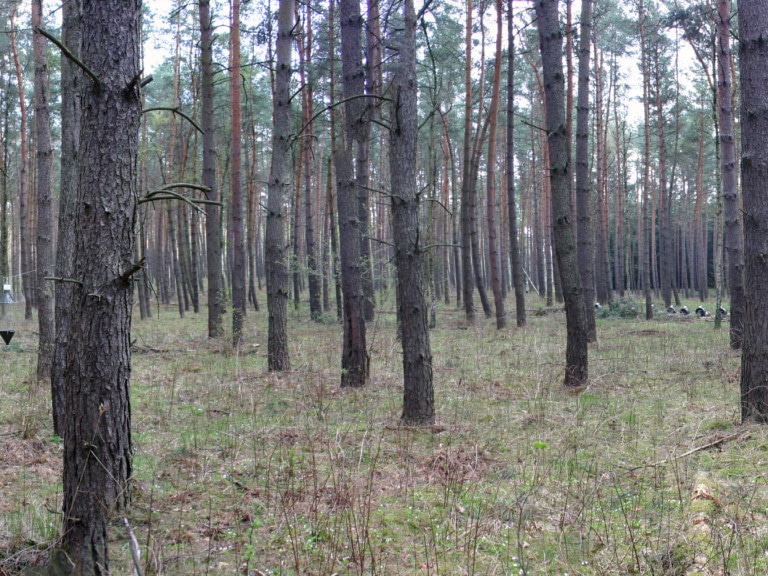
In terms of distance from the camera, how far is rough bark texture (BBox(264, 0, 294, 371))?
361 inches

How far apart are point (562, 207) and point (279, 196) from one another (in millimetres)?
4388

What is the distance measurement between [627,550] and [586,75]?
12201 millimetres

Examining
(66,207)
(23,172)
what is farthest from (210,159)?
(23,172)

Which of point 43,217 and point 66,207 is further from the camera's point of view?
point 43,217

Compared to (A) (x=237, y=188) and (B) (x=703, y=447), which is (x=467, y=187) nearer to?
(A) (x=237, y=188)

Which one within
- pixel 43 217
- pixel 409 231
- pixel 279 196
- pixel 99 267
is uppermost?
pixel 279 196

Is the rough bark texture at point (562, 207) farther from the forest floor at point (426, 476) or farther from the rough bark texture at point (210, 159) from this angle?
the rough bark texture at point (210, 159)

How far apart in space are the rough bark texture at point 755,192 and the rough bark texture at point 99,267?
5513 millimetres

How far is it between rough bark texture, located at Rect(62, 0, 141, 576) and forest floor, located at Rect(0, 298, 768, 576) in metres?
0.34

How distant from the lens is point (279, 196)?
367 inches

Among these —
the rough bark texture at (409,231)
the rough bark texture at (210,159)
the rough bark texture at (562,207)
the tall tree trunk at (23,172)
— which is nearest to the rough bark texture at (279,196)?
the rough bark texture at (210,159)

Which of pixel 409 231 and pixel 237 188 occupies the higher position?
pixel 237 188

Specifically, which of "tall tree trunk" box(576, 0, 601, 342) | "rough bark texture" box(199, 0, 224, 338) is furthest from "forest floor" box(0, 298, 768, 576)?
"rough bark texture" box(199, 0, 224, 338)

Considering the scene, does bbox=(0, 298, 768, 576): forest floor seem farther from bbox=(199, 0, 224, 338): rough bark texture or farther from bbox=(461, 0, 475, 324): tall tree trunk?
bbox=(461, 0, 475, 324): tall tree trunk
